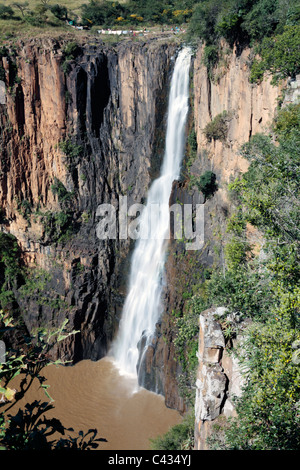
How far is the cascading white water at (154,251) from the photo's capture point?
2072 centimetres

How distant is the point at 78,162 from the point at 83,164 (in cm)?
35

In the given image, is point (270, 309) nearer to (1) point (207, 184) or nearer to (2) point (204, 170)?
(1) point (207, 184)

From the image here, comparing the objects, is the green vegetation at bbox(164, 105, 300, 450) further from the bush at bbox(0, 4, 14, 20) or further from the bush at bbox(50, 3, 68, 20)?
the bush at bbox(50, 3, 68, 20)

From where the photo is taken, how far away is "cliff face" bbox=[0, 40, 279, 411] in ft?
74.1

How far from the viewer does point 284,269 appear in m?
6.73

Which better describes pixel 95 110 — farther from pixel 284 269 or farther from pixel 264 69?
pixel 284 269

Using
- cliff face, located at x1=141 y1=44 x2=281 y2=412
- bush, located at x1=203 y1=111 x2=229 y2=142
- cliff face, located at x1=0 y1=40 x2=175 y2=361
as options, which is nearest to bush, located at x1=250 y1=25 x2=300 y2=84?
cliff face, located at x1=141 y1=44 x2=281 y2=412

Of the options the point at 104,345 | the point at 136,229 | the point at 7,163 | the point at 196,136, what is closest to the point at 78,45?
the point at 7,163

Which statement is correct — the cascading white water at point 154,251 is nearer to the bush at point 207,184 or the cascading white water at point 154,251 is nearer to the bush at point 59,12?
the bush at point 207,184

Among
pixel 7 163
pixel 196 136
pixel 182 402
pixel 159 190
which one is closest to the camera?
pixel 182 402

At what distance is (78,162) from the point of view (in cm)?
2394

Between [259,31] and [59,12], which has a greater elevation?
[59,12]

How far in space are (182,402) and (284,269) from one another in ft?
42.1

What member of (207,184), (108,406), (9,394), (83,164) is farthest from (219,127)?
(9,394)
